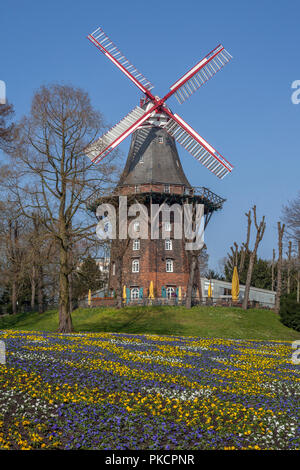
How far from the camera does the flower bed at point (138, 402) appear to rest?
10055mm

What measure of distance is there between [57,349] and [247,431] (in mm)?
9595

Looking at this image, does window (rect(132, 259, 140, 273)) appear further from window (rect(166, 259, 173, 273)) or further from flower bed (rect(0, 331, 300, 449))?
flower bed (rect(0, 331, 300, 449))

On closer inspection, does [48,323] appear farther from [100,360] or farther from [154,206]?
[100,360]

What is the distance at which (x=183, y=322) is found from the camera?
47125 mm

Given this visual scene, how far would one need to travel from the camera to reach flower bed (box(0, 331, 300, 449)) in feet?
33.0

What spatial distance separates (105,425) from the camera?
10.5 metres

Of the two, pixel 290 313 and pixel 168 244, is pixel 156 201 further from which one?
pixel 290 313

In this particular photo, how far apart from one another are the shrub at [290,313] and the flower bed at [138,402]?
3086cm

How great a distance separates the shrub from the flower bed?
30.9 metres

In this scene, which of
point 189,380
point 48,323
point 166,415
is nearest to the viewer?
point 166,415

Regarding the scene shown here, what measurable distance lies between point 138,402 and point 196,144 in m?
51.6

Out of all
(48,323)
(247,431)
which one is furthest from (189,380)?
(48,323)

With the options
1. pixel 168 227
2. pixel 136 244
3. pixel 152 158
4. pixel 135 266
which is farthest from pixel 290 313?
pixel 152 158
